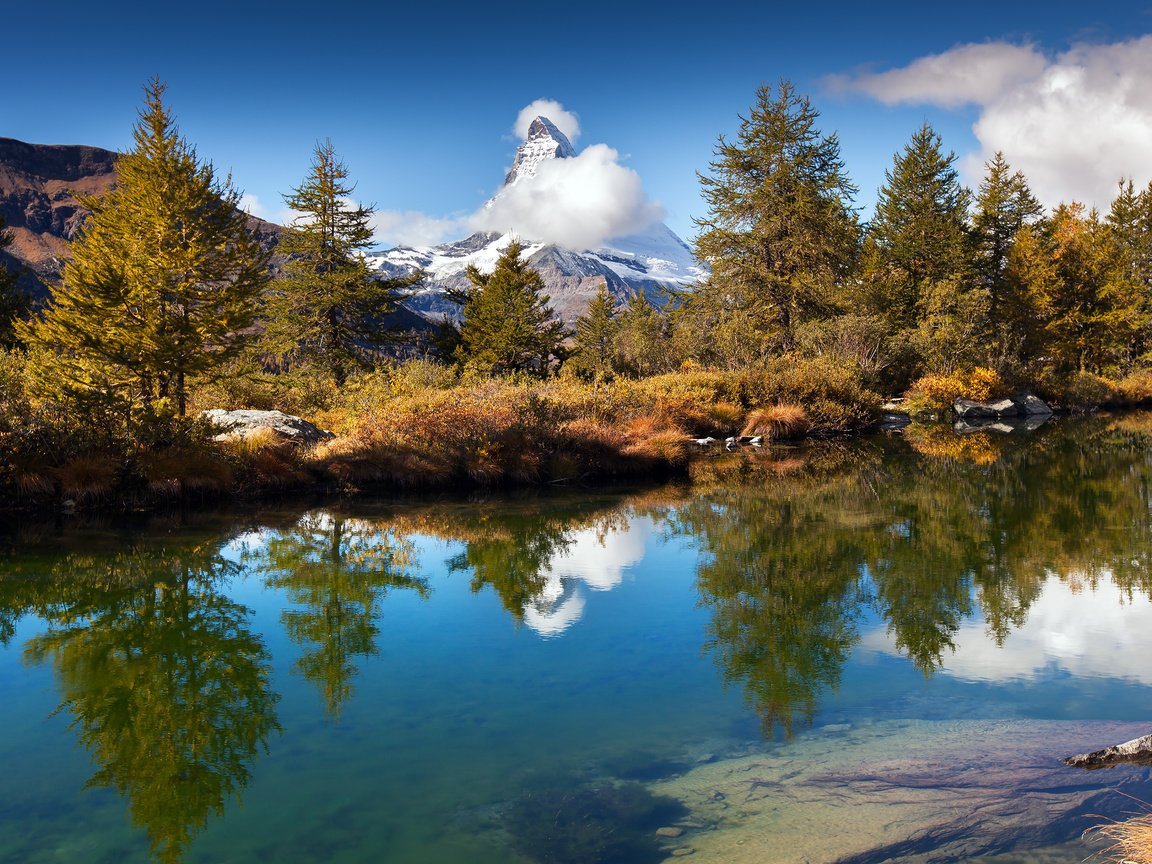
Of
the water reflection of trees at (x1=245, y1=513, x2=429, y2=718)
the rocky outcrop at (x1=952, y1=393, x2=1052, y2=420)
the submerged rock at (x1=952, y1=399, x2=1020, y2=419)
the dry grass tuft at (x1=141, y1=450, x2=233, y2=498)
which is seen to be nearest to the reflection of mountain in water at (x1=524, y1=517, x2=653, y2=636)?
the water reflection of trees at (x1=245, y1=513, x2=429, y2=718)

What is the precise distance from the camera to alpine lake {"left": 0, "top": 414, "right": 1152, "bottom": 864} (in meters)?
4.91

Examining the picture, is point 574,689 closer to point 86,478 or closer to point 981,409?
point 86,478

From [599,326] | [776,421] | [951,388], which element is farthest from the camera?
[599,326]

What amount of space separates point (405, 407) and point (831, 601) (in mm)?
12927

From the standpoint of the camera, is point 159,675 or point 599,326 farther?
point 599,326

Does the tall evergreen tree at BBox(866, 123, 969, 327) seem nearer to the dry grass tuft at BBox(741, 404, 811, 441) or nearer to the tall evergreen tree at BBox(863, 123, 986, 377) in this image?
the tall evergreen tree at BBox(863, 123, 986, 377)

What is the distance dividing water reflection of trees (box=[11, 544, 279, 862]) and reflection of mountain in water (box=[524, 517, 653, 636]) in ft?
10.6

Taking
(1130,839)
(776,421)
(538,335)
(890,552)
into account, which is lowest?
(1130,839)

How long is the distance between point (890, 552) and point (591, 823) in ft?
28.3

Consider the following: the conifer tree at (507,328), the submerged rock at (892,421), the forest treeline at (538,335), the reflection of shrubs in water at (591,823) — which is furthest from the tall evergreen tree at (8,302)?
the reflection of shrubs in water at (591,823)

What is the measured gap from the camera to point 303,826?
5035mm

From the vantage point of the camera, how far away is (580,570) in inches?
474

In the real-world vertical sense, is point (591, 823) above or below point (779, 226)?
below

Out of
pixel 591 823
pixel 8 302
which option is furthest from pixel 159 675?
pixel 8 302
